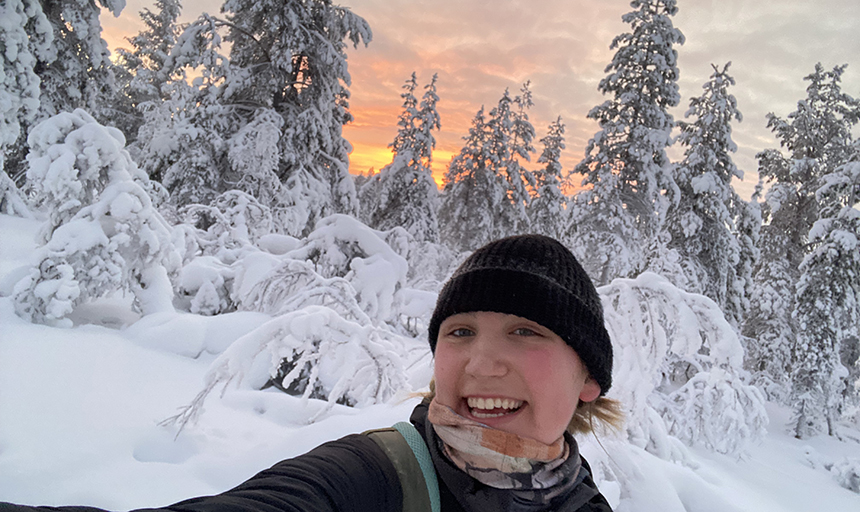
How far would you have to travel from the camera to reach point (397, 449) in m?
1.29

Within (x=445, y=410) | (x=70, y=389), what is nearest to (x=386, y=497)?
(x=445, y=410)

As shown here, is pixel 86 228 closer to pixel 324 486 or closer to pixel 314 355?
pixel 314 355

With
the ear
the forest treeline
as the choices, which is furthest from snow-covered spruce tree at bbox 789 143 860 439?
the ear

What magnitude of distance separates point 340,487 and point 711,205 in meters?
19.0

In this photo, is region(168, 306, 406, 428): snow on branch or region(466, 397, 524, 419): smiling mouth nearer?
region(466, 397, 524, 419): smiling mouth

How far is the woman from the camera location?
1.13 metres

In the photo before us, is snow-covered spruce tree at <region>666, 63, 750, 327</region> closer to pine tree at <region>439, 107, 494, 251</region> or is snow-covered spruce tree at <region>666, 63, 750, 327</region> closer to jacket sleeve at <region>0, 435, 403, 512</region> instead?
pine tree at <region>439, 107, 494, 251</region>

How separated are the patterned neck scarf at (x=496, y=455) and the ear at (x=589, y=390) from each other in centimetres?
40

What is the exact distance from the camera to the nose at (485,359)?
4.35ft

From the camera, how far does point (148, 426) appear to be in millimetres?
2711

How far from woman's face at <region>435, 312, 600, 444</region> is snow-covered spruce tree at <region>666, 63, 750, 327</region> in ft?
55.3

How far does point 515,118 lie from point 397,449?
898 inches

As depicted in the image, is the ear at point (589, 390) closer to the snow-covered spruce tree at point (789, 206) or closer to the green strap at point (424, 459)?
the green strap at point (424, 459)

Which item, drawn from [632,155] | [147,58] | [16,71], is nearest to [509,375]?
[16,71]
